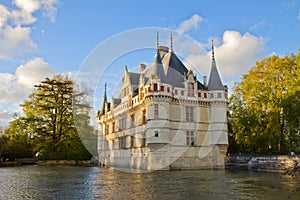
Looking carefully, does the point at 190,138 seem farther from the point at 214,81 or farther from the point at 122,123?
the point at 122,123

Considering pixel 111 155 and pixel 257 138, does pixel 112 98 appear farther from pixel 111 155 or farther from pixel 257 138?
pixel 257 138

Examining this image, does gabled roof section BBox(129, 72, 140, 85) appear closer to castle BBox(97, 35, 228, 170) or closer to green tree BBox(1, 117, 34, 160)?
castle BBox(97, 35, 228, 170)

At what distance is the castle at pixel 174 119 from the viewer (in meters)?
24.6

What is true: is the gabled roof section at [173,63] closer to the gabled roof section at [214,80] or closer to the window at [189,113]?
the gabled roof section at [214,80]

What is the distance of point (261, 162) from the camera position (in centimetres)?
2391

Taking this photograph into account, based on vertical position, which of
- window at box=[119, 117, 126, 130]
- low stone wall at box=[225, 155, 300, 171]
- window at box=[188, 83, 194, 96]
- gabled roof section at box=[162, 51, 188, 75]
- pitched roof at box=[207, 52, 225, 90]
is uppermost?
gabled roof section at box=[162, 51, 188, 75]

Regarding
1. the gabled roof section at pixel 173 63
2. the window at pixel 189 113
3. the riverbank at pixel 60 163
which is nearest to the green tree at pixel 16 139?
the riverbank at pixel 60 163

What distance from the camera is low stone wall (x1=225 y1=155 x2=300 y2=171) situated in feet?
70.3

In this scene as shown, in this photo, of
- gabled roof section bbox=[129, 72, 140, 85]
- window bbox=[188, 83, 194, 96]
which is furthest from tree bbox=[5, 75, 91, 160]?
window bbox=[188, 83, 194, 96]

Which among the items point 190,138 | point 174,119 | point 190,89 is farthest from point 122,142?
point 190,89

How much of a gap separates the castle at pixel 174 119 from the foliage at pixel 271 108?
419cm

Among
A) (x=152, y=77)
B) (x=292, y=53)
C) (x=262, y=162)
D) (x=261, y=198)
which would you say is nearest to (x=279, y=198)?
(x=261, y=198)

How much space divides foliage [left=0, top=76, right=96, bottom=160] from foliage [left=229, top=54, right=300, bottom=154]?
65.8 feet

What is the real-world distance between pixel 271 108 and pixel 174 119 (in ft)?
32.5
